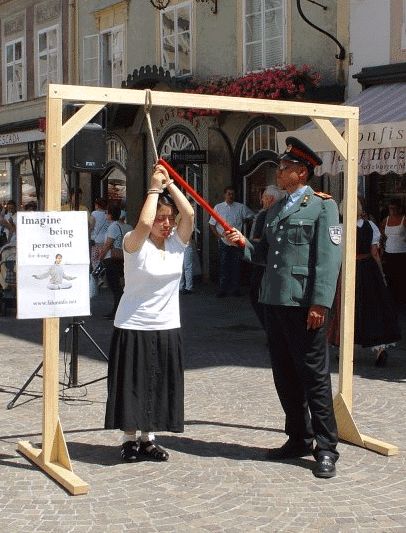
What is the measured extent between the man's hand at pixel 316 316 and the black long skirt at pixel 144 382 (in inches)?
33.6

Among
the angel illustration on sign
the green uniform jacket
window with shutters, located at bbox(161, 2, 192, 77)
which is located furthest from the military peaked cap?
window with shutters, located at bbox(161, 2, 192, 77)

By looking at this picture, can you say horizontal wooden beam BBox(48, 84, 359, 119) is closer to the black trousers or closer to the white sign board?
the white sign board

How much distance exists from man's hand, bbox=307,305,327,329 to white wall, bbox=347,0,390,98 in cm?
947

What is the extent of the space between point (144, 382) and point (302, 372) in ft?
3.19

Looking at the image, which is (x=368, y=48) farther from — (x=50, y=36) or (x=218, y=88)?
(x=50, y=36)

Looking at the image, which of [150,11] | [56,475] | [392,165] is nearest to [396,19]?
[392,165]

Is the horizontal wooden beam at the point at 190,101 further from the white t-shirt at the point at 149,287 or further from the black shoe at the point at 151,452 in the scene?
the black shoe at the point at 151,452

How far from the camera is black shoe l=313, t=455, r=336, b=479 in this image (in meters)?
5.47

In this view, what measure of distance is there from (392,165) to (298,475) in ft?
21.6

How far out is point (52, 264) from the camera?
562 centimetres

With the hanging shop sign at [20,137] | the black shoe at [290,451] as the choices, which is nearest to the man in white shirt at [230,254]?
the hanging shop sign at [20,137]

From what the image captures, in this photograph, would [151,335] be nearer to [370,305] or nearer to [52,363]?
[52,363]

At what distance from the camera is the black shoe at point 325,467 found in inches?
215

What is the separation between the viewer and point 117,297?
12.8 meters
